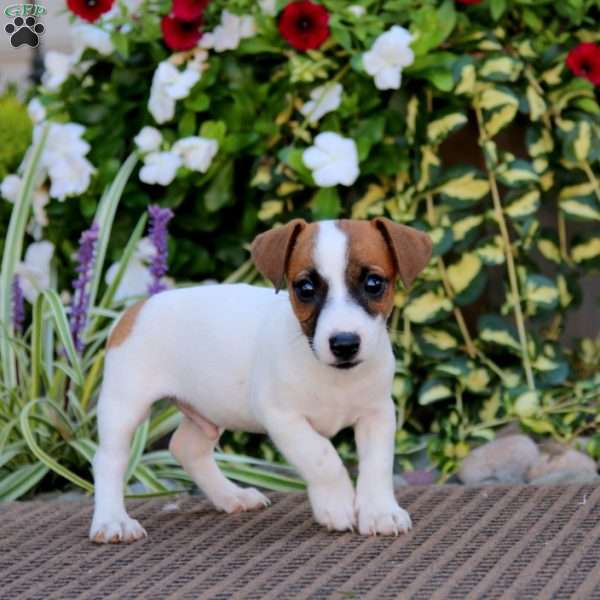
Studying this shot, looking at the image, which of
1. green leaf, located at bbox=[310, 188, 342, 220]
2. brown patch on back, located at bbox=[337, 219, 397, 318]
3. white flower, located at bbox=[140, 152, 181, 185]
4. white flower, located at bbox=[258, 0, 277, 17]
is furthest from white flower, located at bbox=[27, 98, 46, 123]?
brown patch on back, located at bbox=[337, 219, 397, 318]

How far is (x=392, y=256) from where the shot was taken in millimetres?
3514

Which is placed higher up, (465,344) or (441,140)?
(441,140)

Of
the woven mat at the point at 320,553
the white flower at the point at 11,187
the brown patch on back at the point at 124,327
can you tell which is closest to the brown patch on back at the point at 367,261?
the woven mat at the point at 320,553

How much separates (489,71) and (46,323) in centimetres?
197

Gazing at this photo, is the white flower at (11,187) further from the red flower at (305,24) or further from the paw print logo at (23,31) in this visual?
the red flower at (305,24)

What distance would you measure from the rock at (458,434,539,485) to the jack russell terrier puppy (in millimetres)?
1241

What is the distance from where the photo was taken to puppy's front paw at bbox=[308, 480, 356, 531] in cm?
354

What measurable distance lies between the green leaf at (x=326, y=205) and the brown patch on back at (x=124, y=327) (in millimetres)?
1450

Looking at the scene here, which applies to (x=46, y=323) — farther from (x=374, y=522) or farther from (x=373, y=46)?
(x=374, y=522)

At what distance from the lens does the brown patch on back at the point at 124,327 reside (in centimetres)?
385

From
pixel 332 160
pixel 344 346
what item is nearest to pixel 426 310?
pixel 332 160

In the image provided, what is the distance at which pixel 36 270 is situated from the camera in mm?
5590

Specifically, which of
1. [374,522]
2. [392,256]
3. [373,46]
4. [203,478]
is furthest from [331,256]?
[373,46]

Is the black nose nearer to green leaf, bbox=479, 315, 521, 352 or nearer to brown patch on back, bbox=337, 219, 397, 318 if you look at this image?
brown patch on back, bbox=337, 219, 397, 318
